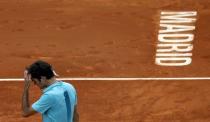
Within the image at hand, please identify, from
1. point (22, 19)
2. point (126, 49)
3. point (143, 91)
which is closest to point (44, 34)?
point (22, 19)

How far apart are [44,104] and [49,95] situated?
12 cm

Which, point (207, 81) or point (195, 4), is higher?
point (195, 4)

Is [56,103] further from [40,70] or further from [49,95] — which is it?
[40,70]

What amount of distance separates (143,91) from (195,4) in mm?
4287

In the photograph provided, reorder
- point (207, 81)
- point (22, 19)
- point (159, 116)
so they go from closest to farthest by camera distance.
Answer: point (159, 116), point (207, 81), point (22, 19)

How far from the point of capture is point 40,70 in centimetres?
671

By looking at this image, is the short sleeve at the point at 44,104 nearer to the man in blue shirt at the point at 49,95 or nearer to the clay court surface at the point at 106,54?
the man in blue shirt at the point at 49,95

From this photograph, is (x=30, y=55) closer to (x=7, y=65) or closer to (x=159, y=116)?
(x=7, y=65)

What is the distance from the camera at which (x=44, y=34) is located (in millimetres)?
14172

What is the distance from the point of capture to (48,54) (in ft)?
43.8

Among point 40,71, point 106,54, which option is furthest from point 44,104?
point 106,54

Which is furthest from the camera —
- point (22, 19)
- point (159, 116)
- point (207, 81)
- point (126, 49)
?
point (22, 19)

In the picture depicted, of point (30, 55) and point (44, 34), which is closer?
point (30, 55)

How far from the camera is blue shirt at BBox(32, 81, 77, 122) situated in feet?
22.1
